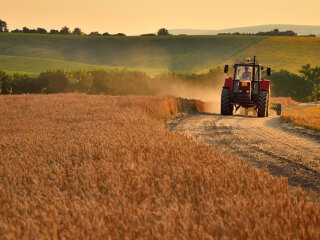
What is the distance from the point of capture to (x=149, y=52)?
105m

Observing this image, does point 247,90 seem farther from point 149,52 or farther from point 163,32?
point 163,32

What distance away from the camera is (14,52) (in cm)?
→ 10044

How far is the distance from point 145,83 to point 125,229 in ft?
178

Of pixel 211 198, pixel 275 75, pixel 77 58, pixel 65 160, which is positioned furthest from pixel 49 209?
pixel 77 58

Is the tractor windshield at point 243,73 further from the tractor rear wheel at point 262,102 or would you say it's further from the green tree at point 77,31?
the green tree at point 77,31

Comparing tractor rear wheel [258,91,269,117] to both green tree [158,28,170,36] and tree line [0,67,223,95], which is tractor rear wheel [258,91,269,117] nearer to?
tree line [0,67,223,95]

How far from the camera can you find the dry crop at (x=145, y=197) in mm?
3002

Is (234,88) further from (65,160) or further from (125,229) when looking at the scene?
(125,229)

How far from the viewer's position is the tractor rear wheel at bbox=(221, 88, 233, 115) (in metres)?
→ 21.0

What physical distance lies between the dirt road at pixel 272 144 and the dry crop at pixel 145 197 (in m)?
2.02

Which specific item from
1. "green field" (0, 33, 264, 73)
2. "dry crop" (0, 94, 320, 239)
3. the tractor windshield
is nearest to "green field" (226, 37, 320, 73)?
"green field" (0, 33, 264, 73)

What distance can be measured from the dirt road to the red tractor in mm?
3341

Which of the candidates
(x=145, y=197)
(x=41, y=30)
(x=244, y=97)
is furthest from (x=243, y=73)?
(x=41, y=30)

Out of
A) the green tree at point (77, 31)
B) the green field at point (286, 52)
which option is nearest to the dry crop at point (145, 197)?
the green field at point (286, 52)
